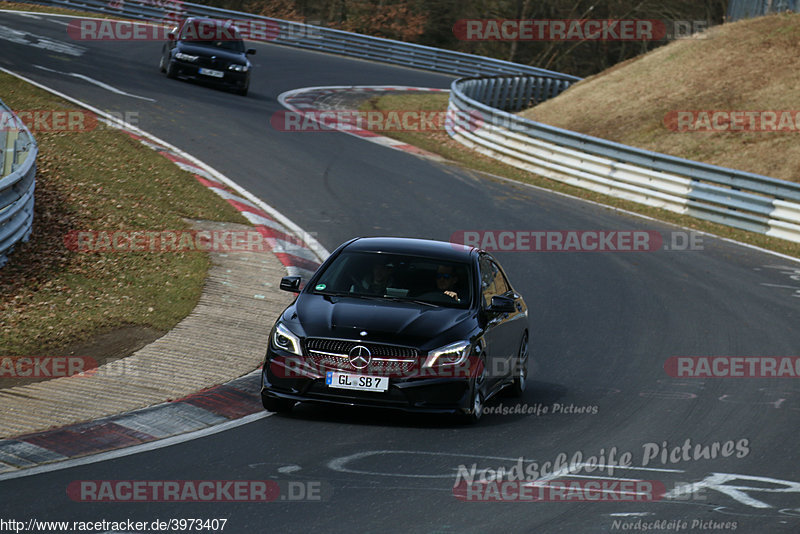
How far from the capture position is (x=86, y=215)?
15516 mm

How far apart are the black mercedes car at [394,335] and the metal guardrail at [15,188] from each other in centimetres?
440

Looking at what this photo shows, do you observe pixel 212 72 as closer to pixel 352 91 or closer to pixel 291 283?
pixel 352 91

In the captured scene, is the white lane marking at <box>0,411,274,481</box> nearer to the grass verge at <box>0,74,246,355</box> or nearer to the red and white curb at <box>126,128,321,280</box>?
the grass verge at <box>0,74,246,355</box>

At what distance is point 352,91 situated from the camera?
36.1 metres

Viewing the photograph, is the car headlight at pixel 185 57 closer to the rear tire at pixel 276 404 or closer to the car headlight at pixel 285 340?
the car headlight at pixel 285 340

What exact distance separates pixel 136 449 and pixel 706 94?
25956 millimetres

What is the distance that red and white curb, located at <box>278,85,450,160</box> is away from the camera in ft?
90.1

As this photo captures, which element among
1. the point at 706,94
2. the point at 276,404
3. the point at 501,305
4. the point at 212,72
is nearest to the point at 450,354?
the point at 501,305

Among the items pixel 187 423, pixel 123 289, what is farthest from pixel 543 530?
pixel 123 289

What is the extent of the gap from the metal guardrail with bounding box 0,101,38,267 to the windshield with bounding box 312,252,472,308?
15.0 ft

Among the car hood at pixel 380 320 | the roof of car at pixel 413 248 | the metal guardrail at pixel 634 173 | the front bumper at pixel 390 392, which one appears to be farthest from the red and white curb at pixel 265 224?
the metal guardrail at pixel 634 173

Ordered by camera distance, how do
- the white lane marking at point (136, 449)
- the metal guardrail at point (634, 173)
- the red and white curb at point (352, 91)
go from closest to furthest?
1. the white lane marking at point (136, 449)
2. the metal guardrail at point (634, 173)
3. the red and white curb at point (352, 91)

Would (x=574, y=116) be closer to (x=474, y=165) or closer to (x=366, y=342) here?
(x=474, y=165)

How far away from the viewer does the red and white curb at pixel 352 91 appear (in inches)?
1081
